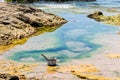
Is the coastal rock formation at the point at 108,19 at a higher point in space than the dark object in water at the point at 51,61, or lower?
lower

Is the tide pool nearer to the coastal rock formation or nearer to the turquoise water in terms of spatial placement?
the turquoise water

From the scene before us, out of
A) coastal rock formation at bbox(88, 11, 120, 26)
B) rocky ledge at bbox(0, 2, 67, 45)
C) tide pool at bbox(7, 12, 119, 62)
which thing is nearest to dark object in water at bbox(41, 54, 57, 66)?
tide pool at bbox(7, 12, 119, 62)

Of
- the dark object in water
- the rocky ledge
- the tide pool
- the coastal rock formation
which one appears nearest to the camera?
the dark object in water

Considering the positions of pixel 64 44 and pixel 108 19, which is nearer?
pixel 64 44

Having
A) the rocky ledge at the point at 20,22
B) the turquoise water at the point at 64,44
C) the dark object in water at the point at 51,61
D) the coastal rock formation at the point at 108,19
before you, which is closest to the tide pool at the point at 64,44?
the turquoise water at the point at 64,44

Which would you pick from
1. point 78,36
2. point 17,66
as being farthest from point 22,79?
point 78,36

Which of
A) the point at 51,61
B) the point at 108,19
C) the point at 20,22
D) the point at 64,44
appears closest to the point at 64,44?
the point at 64,44

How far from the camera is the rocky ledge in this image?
30.1m

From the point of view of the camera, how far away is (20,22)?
3453 cm

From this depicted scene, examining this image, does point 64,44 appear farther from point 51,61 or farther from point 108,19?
point 108,19

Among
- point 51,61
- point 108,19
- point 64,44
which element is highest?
point 51,61

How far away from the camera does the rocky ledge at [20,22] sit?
30094 mm

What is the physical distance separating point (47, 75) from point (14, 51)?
6895 mm

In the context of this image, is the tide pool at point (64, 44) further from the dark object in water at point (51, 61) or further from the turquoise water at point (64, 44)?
the dark object in water at point (51, 61)
